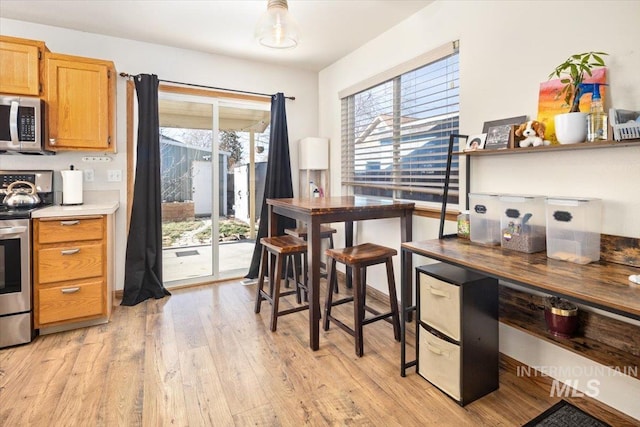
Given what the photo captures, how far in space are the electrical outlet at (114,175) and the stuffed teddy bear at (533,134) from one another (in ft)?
10.9

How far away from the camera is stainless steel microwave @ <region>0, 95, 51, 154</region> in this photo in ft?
8.45

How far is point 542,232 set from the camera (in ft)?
5.90

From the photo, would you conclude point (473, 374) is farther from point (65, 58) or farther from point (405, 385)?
point (65, 58)

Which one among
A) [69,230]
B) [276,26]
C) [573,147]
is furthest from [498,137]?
[69,230]

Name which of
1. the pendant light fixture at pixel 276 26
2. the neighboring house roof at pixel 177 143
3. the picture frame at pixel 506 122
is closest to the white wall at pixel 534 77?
the picture frame at pixel 506 122

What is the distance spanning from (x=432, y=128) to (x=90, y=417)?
2.81 m

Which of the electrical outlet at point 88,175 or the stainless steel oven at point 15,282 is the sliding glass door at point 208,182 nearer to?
the electrical outlet at point 88,175

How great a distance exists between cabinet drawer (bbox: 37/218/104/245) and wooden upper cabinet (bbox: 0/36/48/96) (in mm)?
1041

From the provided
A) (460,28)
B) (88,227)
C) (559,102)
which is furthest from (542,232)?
(88,227)

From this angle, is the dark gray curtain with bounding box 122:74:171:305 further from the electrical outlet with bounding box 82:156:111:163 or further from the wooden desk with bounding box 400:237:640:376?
the wooden desk with bounding box 400:237:640:376

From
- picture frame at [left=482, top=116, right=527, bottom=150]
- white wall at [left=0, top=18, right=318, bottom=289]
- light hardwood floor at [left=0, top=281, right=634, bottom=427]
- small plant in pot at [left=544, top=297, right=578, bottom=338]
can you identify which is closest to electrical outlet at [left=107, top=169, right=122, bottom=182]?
white wall at [left=0, top=18, right=318, bottom=289]

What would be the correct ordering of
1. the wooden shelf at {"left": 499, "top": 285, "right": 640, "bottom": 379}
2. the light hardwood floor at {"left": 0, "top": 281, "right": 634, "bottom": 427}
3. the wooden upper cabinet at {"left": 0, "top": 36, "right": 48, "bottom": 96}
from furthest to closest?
the wooden upper cabinet at {"left": 0, "top": 36, "right": 48, "bottom": 96}
the light hardwood floor at {"left": 0, "top": 281, "right": 634, "bottom": 427}
the wooden shelf at {"left": 499, "top": 285, "right": 640, "bottom": 379}

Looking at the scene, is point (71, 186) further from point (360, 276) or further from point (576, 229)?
point (576, 229)

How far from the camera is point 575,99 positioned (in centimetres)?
163
